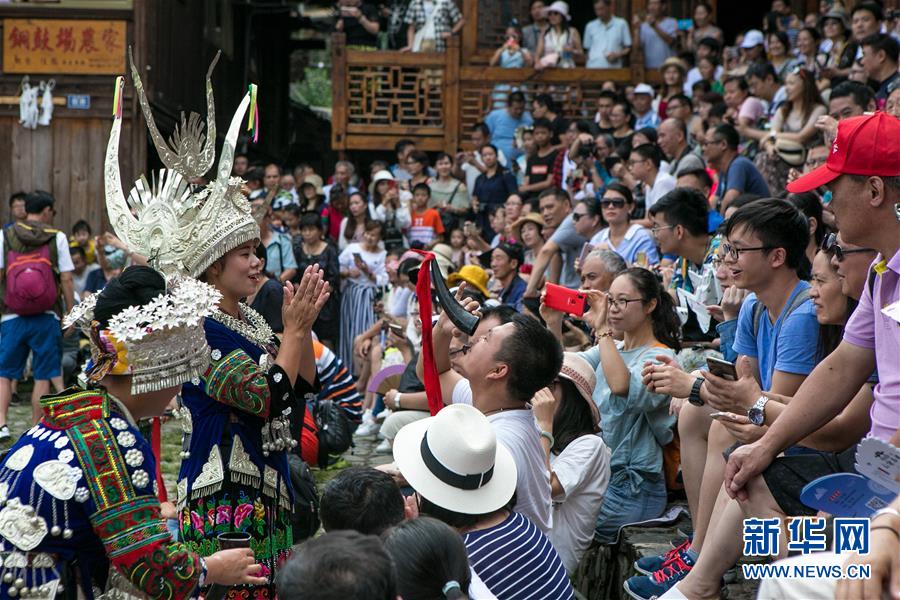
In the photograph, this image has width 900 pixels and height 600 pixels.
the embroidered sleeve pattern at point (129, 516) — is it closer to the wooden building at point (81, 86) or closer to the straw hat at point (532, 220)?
the straw hat at point (532, 220)

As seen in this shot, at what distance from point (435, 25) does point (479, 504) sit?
13.4 m

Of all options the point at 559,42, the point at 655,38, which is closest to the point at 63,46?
the point at 559,42

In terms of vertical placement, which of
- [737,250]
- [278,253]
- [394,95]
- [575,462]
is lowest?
[575,462]

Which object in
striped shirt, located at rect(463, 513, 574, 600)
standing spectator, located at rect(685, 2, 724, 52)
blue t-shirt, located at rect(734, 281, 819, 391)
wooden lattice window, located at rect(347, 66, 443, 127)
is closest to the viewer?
striped shirt, located at rect(463, 513, 574, 600)

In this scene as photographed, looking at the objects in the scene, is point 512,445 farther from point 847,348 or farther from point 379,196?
point 379,196

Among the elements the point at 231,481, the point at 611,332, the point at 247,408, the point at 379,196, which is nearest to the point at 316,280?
the point at 247,408

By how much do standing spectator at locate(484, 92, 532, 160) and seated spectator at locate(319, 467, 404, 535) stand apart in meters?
11.4

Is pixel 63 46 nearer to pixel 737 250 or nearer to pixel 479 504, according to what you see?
pixel 737 250

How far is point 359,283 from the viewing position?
1175 cm

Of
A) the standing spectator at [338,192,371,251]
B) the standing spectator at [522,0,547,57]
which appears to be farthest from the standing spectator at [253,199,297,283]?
the standing spectator at [522,0,547,57]

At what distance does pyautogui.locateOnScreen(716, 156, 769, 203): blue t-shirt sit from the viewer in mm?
7602

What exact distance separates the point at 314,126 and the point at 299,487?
18.7 metres

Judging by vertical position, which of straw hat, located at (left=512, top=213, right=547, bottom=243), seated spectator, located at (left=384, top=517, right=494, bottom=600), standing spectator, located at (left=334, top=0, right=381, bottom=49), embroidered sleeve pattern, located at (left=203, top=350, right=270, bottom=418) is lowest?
seated spectator, located at (left=384, top=517, right=494, bottom=600)

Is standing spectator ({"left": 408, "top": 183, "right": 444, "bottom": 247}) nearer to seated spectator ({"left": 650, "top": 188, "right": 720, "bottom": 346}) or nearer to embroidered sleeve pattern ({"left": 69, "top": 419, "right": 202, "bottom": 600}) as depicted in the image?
seated spectator ({"left": 650, "top": 188, "right": 720, "bottom": 346})
